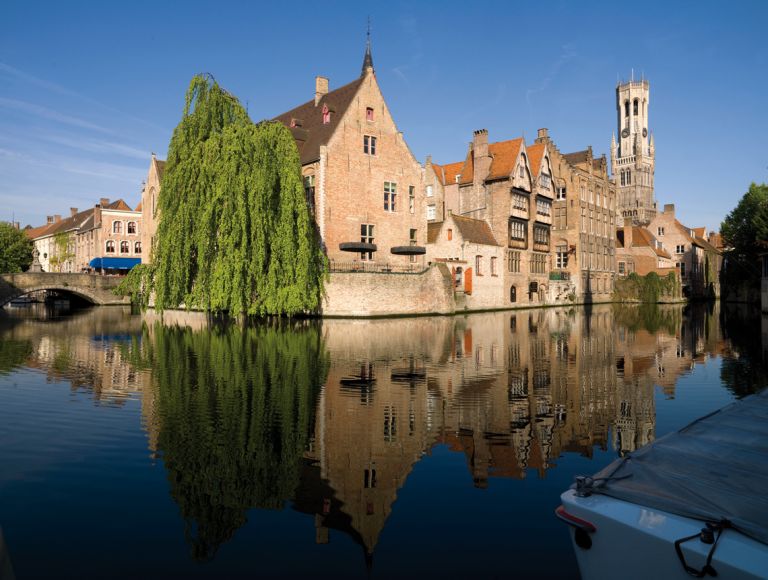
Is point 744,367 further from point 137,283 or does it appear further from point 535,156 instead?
point 535,156

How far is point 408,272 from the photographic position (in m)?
37.3

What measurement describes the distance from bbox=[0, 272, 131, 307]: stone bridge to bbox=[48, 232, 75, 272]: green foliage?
33012mm

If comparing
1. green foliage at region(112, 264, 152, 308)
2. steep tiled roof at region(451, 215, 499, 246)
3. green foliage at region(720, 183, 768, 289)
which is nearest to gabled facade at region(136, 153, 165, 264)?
green foliage at region(112, 264, 152, 308)

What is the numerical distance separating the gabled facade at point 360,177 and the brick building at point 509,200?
324 inches

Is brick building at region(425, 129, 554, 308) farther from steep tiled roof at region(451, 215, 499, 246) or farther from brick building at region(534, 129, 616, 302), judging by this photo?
brick building at region(534, 129, 616, 302)

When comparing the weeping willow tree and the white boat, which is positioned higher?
the weeping willow tree

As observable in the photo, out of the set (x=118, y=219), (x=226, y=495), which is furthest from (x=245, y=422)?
(x=118, y=219)

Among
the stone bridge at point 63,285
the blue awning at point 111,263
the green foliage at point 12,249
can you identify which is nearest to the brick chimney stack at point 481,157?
the stone bridge at point 63,285

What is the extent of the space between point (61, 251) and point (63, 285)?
39786mm

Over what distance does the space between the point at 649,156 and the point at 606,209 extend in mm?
83656

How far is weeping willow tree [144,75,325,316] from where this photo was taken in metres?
27.8

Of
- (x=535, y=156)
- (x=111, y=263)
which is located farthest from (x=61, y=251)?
(x=535, y=156)

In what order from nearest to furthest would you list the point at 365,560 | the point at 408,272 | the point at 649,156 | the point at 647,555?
the point at 647,555, the point at 365,560, the point at 408,272, the point at 649,156

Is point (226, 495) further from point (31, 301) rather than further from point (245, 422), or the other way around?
point (31, 301)
